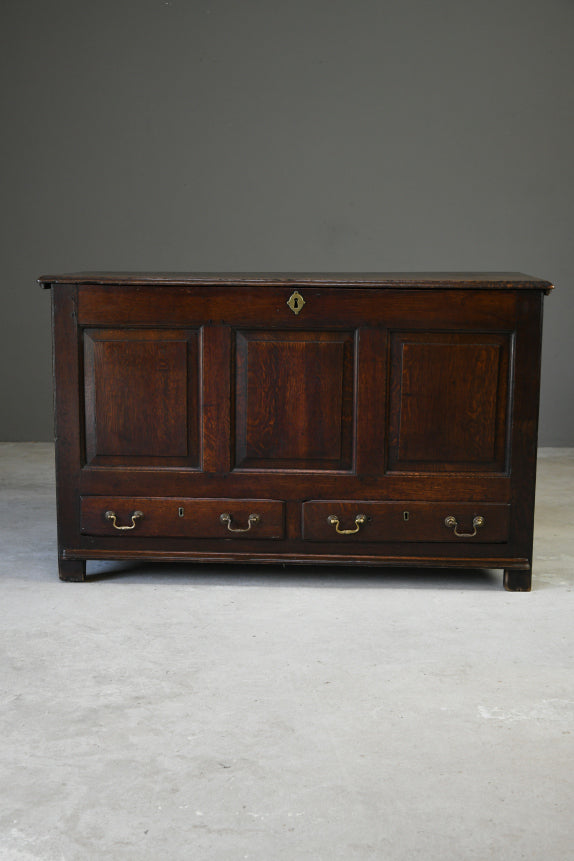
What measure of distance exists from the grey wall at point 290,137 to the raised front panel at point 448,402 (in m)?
2.78

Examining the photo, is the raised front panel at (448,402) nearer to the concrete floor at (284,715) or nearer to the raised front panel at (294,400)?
the raised front panel at (294,400)

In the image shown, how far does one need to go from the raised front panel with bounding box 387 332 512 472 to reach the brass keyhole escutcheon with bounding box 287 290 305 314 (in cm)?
32

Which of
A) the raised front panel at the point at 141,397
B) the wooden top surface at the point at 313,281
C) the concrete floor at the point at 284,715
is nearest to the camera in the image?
the concrete floor at the point at 284,715

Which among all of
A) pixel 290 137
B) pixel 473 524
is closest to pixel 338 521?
pixel 473 524

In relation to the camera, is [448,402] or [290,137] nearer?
[448,402]

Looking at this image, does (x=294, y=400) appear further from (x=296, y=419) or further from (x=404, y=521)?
(x=404, y=521)

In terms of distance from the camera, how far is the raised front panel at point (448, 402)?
3.28 metres

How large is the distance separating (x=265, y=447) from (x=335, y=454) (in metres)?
0.23

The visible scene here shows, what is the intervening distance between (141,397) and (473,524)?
1173 millimetres

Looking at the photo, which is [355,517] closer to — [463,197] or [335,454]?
[335,454]

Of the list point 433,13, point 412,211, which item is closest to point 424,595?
point 412,211

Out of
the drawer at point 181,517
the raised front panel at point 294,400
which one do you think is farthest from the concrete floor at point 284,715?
the raised front panel at point 294,400

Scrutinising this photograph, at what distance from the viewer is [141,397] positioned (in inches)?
131

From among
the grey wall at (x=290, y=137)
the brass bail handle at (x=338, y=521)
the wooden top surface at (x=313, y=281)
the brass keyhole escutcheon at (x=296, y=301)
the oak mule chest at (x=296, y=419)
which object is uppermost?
the grey wall at (x=290, y=137)
